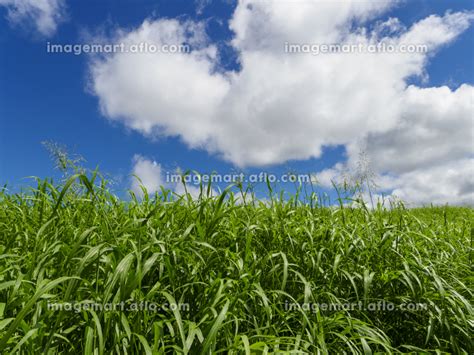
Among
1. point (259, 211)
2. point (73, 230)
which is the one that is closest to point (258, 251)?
point (259, 211)

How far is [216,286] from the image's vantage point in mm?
2096

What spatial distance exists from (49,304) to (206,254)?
2.80 ft

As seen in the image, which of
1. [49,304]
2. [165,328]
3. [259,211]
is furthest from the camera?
[259,211]

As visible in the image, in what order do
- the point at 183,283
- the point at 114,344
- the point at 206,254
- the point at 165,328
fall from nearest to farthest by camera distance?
the point at 114,344, the point at 165,328, the point at 183,283, the point at 206,254

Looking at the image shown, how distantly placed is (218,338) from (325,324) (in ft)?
1.87

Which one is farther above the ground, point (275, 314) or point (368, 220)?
point (368, 220)

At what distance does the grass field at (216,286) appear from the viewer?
1772 millimetres

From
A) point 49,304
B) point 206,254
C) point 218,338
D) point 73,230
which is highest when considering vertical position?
point 73,230

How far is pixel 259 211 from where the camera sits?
321 centimetres

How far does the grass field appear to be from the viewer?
1772 millimetres

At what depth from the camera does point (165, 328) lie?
6.64 feet

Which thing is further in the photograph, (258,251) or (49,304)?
(258,251)

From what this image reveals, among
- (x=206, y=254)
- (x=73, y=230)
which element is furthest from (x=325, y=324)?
(x=73, y=230)

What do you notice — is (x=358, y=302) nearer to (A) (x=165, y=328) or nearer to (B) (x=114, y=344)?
(A) (x=165, y=328)
